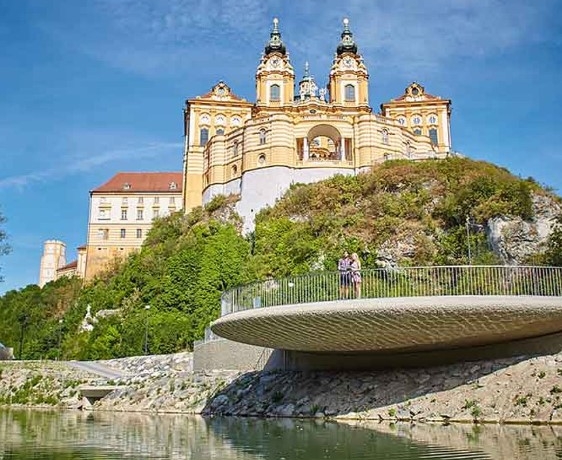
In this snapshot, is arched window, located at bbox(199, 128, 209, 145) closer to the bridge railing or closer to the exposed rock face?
the exposed rock face

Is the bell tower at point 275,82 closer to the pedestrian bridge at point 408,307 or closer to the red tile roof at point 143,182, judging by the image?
the red tile roof at point 143,182

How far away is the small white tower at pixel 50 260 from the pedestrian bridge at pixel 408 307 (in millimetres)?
115127

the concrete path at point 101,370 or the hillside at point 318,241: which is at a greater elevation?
the hillside at point 318,241

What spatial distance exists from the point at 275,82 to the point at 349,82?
789cm

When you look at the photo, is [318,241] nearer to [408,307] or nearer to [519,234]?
[519,234]

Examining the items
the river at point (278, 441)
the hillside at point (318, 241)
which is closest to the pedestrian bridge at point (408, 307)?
the river at point (278, 441)

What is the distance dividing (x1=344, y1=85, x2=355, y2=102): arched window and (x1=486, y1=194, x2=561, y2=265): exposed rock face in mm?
31322

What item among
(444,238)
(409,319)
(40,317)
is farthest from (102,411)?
(40,317)

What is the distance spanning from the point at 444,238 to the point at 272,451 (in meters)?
33.4

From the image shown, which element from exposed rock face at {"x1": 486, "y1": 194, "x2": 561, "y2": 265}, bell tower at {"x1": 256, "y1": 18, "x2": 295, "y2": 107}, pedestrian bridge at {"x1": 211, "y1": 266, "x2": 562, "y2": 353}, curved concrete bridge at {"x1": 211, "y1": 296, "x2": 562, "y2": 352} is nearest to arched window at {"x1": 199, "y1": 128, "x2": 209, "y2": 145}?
bell tower at {"x1": 256, "y1": 18, "x2": 295, "y2": 107}

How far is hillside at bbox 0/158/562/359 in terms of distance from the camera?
42.6 m

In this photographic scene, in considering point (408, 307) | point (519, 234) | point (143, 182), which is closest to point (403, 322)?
point (408, 307)

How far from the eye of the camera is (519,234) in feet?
136

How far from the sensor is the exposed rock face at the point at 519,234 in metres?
41.0
